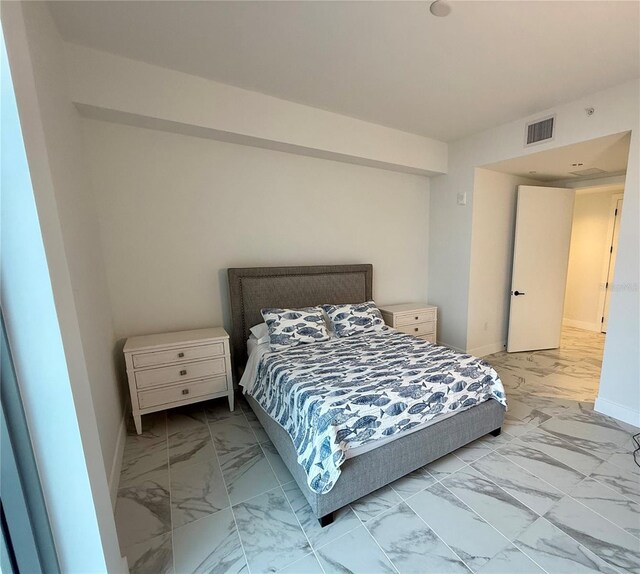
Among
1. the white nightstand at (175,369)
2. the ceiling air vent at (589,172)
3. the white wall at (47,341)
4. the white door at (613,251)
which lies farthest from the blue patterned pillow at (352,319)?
the white door at (613,251)

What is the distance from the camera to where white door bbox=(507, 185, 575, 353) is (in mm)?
3676

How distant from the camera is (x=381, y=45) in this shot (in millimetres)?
1878

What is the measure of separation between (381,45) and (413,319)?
2642 millimetres

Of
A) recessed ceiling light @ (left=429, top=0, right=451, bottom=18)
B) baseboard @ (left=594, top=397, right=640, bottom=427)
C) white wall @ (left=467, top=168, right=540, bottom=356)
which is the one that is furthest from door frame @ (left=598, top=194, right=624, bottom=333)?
recessed ceiling light @ (left=429, top=0, right=451, bottom=18)

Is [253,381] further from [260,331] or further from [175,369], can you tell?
[175,369]

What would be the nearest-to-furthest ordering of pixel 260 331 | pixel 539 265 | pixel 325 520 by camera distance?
pixel 325 520 < pixel 260 331 < pixel 539 265

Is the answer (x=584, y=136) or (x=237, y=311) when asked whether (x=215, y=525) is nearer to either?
(x=237, y=311)

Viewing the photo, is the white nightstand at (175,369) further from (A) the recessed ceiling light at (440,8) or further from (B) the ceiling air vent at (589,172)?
(B) the ceiling air vent at (589,172)

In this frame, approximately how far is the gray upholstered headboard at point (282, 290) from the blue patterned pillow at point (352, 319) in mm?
263

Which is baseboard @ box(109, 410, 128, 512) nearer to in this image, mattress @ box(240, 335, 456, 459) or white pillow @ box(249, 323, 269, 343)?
mattress @ box(240, 335, 456, 459)

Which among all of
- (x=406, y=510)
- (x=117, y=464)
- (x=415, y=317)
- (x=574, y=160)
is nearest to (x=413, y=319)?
(x=415, y=317)

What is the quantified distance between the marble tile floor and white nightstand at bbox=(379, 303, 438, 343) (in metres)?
1.38

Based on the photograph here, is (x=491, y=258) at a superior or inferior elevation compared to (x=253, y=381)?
superior

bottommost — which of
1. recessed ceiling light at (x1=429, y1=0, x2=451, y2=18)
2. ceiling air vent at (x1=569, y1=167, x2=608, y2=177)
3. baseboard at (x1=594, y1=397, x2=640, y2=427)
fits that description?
baseboard at (x1=594, y1=397, x2=640, y2=427)
